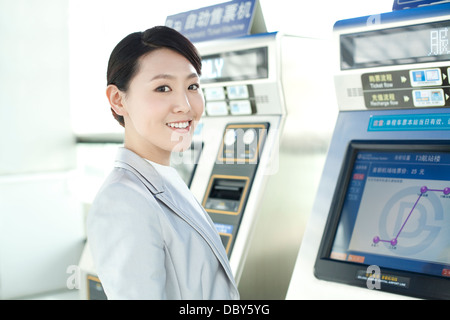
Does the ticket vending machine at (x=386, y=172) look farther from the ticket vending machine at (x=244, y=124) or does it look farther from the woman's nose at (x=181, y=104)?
the woman's nose at (x=181, y=104)

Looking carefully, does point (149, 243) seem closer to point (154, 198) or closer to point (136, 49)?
point (154, 198)

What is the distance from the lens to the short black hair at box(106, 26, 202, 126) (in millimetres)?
966

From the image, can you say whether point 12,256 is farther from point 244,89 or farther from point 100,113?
point 244,89

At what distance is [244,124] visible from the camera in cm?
226

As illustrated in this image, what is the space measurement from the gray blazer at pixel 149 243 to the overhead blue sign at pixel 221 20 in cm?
140

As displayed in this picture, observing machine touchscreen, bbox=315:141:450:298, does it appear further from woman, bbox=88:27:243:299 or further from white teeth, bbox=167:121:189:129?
white teeth, bbox=167:121:189:129

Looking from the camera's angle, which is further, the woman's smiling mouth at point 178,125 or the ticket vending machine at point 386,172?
the ticket vending machine at point 386,172

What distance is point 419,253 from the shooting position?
1.55 m

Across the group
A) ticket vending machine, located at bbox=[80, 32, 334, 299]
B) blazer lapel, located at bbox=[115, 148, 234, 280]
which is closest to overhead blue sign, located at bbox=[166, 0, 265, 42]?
ticket vending machine, located at bbox=[80, 32, 334, 299]

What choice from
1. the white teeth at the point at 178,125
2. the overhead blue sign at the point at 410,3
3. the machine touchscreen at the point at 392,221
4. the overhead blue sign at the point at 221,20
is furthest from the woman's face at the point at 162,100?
the overhead blue sign at the point at 221,20

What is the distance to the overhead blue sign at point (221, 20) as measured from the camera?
225cm

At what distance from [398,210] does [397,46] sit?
20.5 inches

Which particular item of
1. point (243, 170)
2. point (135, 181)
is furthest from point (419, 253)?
point (135, 181)

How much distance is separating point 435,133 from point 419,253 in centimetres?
38
